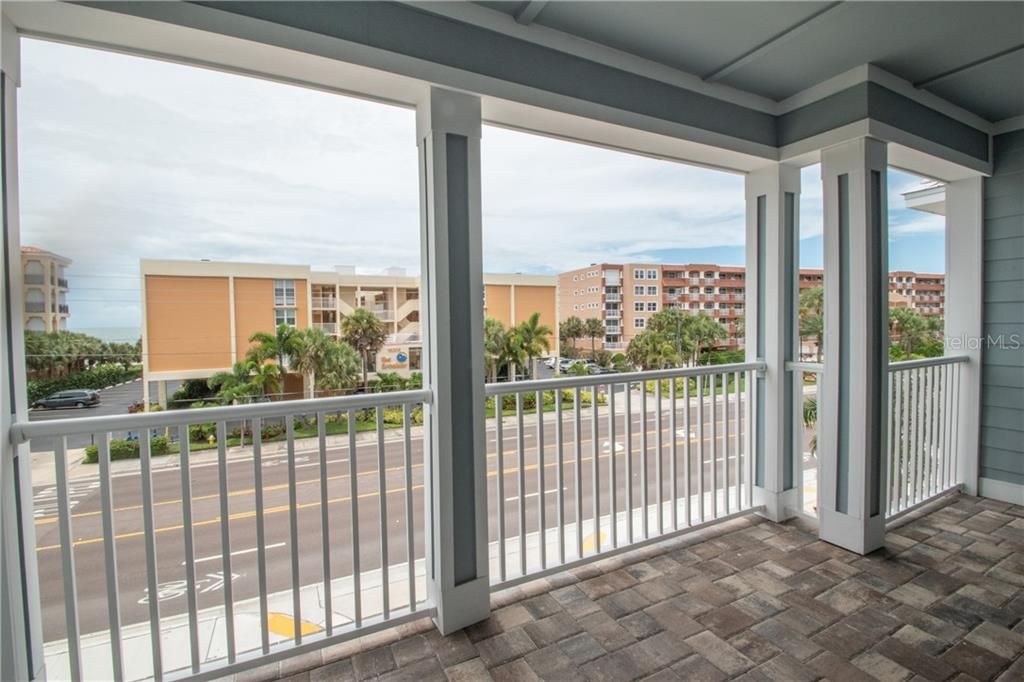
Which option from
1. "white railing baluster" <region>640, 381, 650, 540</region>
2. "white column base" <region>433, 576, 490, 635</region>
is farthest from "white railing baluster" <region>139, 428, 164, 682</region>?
"white railing baluster" <region>640, 381, 650, 540</region>

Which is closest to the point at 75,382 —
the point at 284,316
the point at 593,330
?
the point at 284,316

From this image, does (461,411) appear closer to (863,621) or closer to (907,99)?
(863,621)

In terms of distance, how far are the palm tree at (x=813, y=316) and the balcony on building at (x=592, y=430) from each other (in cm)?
6

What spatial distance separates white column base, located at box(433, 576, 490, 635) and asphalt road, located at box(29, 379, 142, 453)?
1364 millimetres

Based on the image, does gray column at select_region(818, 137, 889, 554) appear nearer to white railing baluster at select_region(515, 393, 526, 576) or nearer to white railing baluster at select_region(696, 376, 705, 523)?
white railing baluster at select_region(696, 376, 705, 523)

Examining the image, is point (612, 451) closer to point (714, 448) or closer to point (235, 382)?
point (714, 448)

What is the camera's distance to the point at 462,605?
2.03 m

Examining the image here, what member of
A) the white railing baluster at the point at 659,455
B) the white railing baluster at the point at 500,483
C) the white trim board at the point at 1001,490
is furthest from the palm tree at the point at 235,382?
the white trim board at the point at 1001,490

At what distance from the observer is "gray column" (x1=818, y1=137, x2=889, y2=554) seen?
101 inches

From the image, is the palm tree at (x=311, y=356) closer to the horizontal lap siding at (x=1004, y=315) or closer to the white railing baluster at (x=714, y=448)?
the white railing baluster at (x=714, y=448)

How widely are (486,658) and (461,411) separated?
0.95 m

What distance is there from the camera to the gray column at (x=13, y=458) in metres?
A: 1.39

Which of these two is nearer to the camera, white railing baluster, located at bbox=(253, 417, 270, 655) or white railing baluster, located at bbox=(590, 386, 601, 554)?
white railing baluster, located at bbox=(253, 417, 270, 655)

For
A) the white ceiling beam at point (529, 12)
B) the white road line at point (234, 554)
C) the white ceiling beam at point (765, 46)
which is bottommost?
the white road line at point (234, 554)
